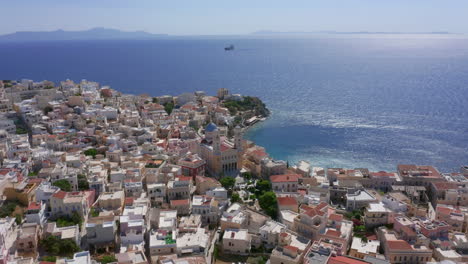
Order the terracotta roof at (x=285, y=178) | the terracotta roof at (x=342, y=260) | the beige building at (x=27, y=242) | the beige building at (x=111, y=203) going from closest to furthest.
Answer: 1. the terracotta roof at (x=342, y=260)
2. the beige building at (x=27, y=242)
3. the beige building at (x=111, y=203)
4. the terracotta roof at (x=285, y=178)

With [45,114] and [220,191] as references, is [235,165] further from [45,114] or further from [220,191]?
[45,114]

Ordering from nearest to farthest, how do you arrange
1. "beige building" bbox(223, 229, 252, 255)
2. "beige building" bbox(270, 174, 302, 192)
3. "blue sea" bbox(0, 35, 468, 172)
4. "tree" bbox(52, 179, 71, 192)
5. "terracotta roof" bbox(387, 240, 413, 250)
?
"terracotta roof" bbox(387, 240, 413, 250), "beige building" bbox(223, 229, 252, 255), "tree" bbox(52, 179, 71, 192), "beige building" bbox(270, 174, 302, 192), "blue sea" bbox(0, 35, 468, 172)

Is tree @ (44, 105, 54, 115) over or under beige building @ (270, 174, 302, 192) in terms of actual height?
over

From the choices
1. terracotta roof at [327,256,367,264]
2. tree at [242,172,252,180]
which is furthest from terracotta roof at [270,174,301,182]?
terracotta roof at [327,256,367,264]

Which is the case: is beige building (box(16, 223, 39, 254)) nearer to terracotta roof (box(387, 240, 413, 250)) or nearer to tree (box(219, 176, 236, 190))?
tree (box(219, 176, 236, 190))

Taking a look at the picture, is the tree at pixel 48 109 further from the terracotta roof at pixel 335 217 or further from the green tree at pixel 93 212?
the terracotta roof at pixel 335 217

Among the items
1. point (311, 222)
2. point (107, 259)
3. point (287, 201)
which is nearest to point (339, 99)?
point (287, 201)

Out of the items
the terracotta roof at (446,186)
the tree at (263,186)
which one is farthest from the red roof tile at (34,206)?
the terracotta roof at (446,186)
